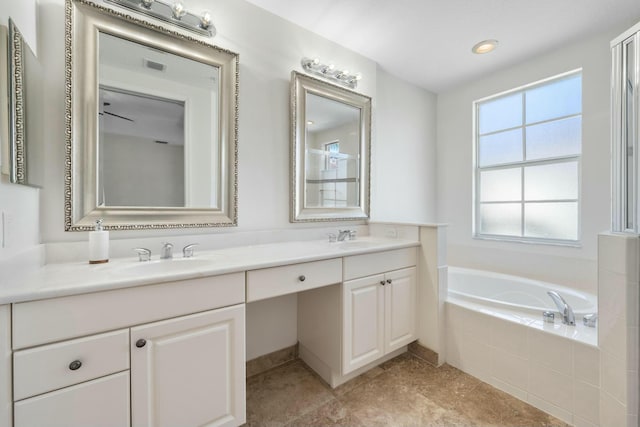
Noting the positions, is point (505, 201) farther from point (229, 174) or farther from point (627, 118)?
point (229, 174)

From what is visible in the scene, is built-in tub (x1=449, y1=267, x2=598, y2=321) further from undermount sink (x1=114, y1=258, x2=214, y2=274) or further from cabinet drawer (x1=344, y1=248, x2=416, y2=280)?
undermount sink (x1=114, y1=258, x2=214, y2=274)

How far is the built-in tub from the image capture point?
1.87m

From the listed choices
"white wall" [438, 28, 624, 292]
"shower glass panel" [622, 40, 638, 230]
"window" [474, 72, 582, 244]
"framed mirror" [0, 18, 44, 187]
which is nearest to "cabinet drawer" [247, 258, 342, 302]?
"framed mirror" [0, 18, 44, 187]

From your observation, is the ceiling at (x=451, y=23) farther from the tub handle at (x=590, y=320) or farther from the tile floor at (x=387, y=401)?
the tile floor at (x=387, y=401)

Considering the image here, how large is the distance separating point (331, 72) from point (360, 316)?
5.86 ft

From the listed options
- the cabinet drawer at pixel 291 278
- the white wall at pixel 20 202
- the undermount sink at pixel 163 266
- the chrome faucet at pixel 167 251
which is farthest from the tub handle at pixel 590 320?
the white wall at pixel 20 202

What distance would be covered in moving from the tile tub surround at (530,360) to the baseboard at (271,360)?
1096mm

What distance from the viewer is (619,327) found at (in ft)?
3.84

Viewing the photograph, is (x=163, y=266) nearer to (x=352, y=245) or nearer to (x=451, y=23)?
(x=352, y=245)

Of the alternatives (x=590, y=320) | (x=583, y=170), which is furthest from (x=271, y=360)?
(x=583, y=170)

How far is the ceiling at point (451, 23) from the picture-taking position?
5.77 feet

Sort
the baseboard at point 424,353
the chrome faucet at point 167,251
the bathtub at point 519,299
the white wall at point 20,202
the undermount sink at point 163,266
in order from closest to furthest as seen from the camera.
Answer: the white wall at point 20,202 < the undermount sink at point 163,266 < the chrome faucet at point 167,251 < the bathtub at point 519,299 < the baseboard at point 424,353

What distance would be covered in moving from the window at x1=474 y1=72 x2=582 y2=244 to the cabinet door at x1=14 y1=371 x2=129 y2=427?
3079mm

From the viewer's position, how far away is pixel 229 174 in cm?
164
